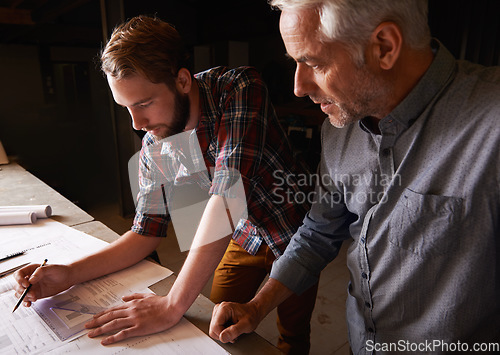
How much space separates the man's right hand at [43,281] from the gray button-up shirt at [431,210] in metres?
0.85

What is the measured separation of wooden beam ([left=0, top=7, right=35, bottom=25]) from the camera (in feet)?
12.6

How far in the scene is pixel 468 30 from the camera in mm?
2844

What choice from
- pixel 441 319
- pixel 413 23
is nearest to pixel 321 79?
A: pixel 413 23

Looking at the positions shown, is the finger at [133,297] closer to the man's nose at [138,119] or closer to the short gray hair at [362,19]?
the man's nose at [138,119]

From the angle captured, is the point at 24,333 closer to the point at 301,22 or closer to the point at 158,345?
the point at 158,345

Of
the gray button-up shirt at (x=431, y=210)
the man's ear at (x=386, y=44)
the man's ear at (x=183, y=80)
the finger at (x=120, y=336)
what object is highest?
the man's ear at (x=386, y=44)

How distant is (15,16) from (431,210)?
4797mm

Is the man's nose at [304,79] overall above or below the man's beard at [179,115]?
above

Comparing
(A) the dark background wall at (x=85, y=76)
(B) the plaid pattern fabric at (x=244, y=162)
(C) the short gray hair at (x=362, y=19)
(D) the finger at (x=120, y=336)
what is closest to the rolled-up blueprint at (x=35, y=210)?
(B) the plaid pattern fabric at (x=244, y=162)

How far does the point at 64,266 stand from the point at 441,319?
1029 millimetres

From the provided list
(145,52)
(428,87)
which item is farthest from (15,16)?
(428,87)

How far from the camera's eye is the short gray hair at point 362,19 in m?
0.70

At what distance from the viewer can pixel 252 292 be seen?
155 cm

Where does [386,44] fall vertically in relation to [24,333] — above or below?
above
